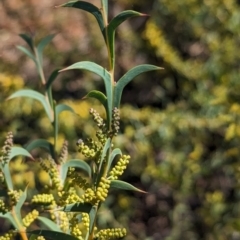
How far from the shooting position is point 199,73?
6.61ft

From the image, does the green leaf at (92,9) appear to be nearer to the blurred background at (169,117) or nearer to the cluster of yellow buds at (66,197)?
the cluster of yellow buds at (66,197)

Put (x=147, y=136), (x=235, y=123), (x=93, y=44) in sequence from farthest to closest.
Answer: (x=93, y=44), (x=147, y=136), (x=235, y=123)

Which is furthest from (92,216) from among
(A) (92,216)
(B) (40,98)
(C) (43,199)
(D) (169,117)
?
(D) (169,117)

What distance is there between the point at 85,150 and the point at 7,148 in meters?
0.12

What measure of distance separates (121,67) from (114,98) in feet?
6.80

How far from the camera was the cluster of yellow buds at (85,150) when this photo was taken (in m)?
0.53

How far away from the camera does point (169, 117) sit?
1.85 metres

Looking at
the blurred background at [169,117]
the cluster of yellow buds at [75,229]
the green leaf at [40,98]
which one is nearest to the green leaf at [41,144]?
the green leaf at [40,98]

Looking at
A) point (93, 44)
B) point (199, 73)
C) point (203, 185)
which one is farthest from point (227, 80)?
point (93, 44)

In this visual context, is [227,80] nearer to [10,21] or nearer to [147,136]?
[147,136]

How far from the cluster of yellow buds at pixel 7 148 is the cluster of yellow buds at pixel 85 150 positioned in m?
0.10

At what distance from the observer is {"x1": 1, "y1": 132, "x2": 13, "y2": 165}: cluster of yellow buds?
0.60m

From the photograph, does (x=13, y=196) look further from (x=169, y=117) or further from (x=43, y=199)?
(x=169, y=117)

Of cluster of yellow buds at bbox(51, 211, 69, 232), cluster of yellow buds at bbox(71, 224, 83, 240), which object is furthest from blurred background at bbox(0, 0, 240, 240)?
cluster of yellow buds at bbox(71, 224, 83, 240)
